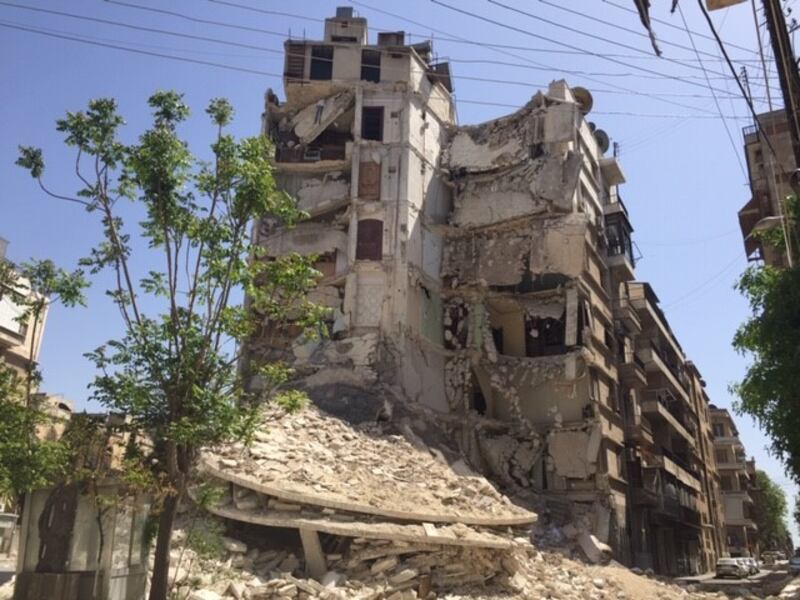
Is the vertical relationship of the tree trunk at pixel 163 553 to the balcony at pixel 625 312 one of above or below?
below

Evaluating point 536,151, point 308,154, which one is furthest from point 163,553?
point 536,151

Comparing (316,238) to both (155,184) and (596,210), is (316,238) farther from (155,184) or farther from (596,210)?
(155,184)

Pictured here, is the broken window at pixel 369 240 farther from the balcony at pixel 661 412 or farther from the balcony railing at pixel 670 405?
the balcony railing at pixel 670 405

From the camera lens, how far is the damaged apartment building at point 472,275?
2822 cm

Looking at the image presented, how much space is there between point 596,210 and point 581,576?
20.5 m

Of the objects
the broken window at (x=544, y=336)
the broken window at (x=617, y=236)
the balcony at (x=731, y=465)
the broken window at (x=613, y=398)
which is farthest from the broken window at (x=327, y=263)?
the balcony at (x=731, y=465)

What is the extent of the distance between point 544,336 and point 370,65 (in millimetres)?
14786

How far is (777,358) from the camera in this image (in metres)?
15.7

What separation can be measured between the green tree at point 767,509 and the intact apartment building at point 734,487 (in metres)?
2.47

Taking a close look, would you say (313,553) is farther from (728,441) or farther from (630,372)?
(728,441)

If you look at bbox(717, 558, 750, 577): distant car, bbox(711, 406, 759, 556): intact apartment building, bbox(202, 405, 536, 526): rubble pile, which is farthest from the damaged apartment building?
bbox(711, 406, 759, 556): intact apartment building

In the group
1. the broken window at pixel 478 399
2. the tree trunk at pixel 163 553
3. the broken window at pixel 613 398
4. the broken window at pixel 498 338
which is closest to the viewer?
the tree trunk at pixel 163 553

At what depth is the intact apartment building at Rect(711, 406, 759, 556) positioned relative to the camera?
61.5m

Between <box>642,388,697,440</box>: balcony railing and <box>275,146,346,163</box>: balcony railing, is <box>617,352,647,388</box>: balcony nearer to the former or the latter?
<box>642,388,697,440</box>: balcony railing
